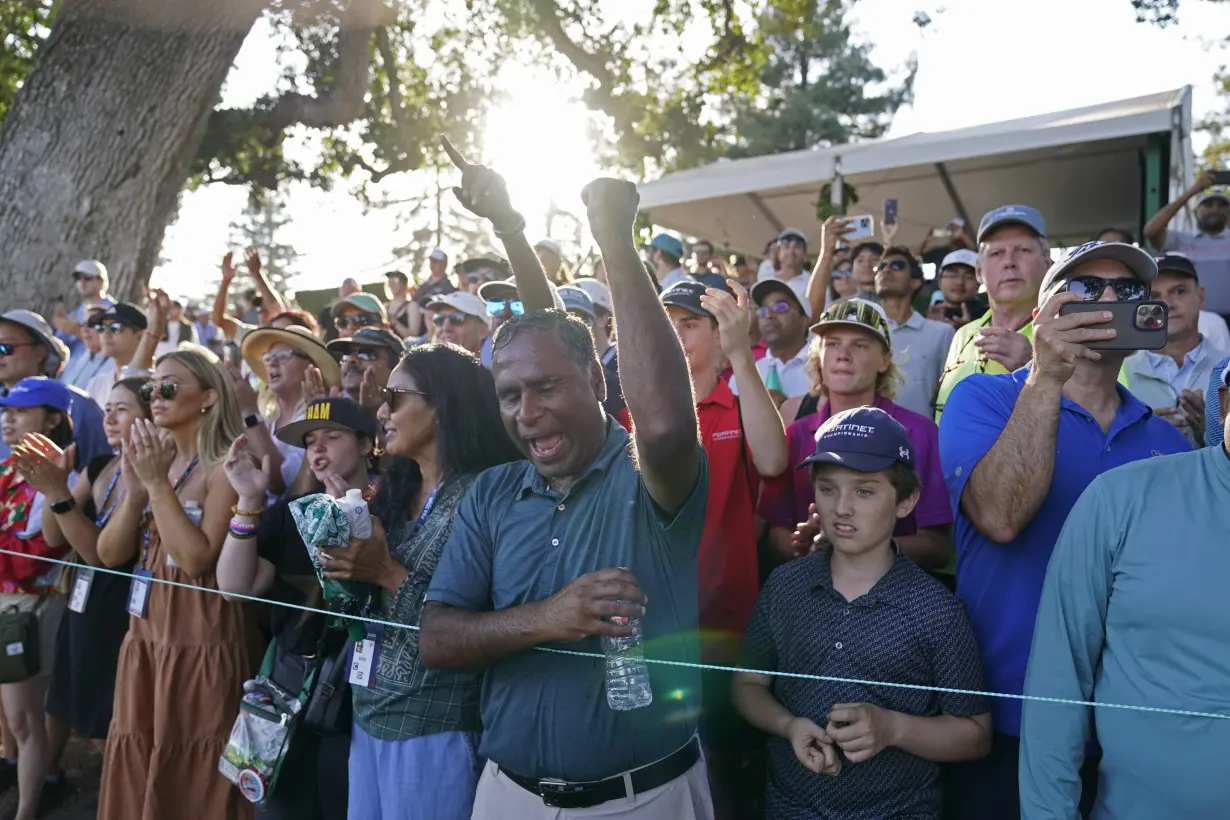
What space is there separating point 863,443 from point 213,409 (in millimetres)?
2811

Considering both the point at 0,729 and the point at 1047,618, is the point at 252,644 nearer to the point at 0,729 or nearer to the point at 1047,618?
the point at 0,729

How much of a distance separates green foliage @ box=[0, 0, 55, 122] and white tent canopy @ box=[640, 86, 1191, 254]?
966 centimetres

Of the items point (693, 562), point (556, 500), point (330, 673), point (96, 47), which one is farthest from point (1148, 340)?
point (96, 47)

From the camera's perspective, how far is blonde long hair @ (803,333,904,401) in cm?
351

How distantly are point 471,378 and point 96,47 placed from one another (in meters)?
8.24

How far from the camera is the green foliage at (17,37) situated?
13.7 meters

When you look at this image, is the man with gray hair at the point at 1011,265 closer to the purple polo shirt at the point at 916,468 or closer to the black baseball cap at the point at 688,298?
the purple polo shirt at the point at 916,468

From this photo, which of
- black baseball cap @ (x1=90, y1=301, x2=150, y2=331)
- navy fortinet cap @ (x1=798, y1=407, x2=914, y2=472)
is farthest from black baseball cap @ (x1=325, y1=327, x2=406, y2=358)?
black baseball cap @ (x1=90, y1=301, x2=150, y2=331)

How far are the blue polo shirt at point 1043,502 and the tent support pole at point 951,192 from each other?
7663mm

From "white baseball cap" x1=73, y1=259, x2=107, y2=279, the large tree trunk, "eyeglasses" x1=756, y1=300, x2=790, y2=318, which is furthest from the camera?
the large tree trunk

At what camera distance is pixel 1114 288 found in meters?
2.38

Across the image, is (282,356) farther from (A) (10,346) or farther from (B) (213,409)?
(A) (10,346)

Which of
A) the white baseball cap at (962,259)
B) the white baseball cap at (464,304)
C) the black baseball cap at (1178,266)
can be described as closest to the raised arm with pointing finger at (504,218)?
the white baseball cap at (464,304)

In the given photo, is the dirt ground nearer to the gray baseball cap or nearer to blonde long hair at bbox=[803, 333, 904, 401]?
blonde long hair at bbox=[803, 333, 904, 401]
